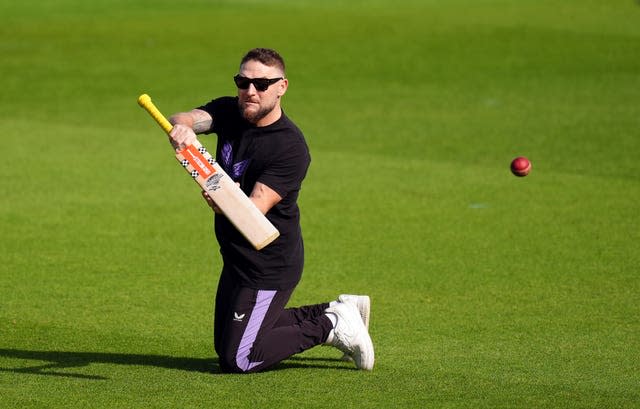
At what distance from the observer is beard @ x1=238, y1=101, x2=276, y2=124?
7.49 metres

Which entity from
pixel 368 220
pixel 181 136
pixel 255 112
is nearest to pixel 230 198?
pixel 181 136

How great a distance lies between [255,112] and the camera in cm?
749

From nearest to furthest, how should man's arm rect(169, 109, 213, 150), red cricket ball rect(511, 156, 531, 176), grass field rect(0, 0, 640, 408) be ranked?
man's arm rect(169, 109, 213, 150) → grass field rect(0, 0, 640, 408) → red cricket ball rect(511, 156, 531, 176)

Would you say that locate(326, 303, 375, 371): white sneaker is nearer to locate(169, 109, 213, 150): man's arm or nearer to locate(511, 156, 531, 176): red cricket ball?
locate(169, 109, 213, 150): man's arm

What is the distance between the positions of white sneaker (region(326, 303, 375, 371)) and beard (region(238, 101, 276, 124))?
1.34m

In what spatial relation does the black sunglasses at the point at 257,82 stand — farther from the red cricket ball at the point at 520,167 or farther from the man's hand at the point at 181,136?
the red cricket ball at the point at 520,167

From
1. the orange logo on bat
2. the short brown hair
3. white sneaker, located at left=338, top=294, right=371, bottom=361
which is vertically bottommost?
white sneaker, located at left=338, top=294, right=371, bottom=361

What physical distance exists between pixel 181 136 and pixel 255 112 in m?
0.49

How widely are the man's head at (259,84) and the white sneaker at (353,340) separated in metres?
1.36

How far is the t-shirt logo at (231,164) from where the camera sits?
7559 millimetres

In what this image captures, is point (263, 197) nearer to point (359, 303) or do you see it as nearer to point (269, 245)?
point (269, 245)

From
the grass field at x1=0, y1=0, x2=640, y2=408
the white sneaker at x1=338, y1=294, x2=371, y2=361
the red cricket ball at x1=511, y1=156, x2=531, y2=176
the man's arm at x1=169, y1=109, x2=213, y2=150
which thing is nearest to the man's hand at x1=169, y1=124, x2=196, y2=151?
the man's arm at x1=169, y1=109, x2=213, y2=150

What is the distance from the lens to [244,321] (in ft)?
24.8

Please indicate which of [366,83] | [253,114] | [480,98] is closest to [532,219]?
[253,114]
